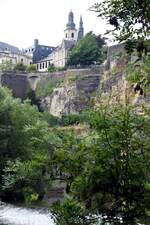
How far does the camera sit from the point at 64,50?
260 ft

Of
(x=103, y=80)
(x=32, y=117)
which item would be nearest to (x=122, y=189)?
(x=32, y=117)

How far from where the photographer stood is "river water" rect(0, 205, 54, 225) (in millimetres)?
15320

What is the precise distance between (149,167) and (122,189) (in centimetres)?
35

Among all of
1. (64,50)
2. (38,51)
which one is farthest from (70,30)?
(64,50)

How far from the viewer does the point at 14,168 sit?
17.1 ft

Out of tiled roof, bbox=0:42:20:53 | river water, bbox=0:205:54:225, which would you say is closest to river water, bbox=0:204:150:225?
river water, bbox=0:205:54:225

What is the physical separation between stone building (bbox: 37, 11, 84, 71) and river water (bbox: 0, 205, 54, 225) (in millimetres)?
57261

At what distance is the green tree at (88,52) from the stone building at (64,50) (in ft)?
26.8

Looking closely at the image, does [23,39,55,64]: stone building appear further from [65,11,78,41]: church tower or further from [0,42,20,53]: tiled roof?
[65,11,78,41]: church tower

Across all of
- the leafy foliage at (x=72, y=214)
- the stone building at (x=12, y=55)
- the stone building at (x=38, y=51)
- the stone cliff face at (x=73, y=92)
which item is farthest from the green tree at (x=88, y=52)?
the leafy foliage at (x=72, y=214)

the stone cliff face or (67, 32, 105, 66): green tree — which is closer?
the stone cliff face

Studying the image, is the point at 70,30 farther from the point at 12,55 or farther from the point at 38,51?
the point at 12,55

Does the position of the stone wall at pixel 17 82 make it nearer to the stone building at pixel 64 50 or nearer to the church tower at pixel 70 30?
the stone building at pixel 64 50

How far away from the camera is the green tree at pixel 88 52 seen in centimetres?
6462
